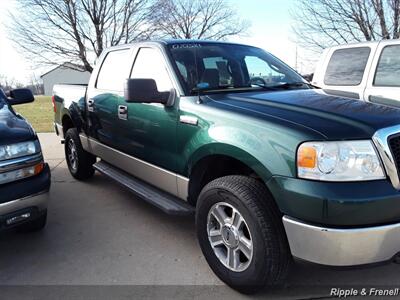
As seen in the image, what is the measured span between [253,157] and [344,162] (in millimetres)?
574

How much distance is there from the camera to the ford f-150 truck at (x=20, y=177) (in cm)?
319

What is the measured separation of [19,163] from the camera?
10.8ft

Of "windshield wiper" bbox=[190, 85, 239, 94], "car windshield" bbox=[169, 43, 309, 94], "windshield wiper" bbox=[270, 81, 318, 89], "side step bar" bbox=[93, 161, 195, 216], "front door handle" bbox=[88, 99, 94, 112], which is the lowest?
"side step bar" bbox=[93, 161, 195, 216]

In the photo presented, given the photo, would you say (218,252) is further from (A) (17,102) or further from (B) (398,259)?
(A) (17,102)

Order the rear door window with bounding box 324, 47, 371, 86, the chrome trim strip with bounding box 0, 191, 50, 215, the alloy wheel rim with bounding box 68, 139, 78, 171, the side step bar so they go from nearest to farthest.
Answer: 1. the chrome trim strip with bounding box 0, 191, 50, 215
2. the side step bar
3. the rear door window with bounding box 324, 47, 371, 86
4. the alloy wheel rim with bounding box 68, 139, 78, 171

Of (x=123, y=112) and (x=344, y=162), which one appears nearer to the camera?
(x=344, y=162)

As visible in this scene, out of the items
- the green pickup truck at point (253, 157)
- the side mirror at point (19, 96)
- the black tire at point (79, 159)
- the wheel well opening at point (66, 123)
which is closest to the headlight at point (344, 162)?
the green pickup truck at point (253, 157)

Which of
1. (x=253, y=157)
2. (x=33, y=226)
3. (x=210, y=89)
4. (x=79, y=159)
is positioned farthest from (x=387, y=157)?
(x=79, y=159)

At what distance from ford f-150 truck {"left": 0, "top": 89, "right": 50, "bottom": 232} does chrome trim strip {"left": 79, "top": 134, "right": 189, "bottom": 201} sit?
91 cm

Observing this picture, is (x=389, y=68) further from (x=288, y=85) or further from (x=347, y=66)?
(x=288, y=85)

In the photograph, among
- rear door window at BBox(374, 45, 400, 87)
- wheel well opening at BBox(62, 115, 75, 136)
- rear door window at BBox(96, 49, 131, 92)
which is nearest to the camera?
rear door window at BBox(96, 49, 131, 92)

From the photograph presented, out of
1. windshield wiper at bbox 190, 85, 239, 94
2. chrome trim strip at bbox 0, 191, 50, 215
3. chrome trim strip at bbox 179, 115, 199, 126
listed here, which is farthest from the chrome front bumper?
chrome trim strip at bbox 0, 191, 50, 215

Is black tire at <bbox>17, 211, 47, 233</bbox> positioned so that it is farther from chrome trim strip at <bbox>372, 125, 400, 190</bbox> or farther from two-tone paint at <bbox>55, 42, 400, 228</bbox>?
chrome trim strip at <bbox>372, 125, 400, 190</bbox>

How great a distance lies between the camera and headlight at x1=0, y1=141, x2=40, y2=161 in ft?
10.6
